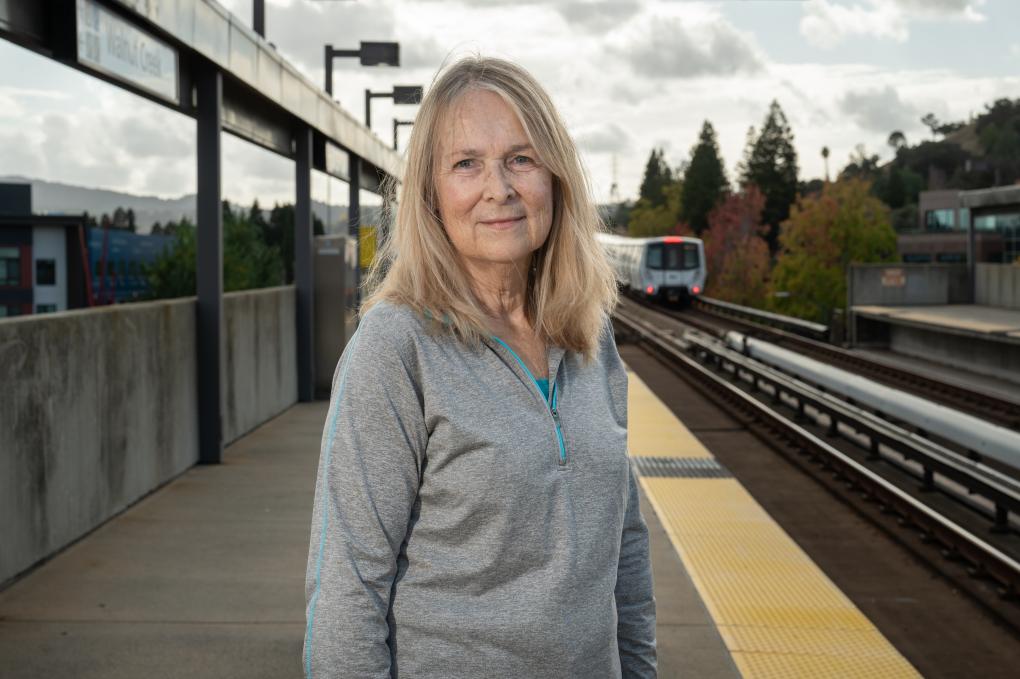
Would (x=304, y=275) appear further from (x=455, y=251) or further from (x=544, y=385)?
(x=544, y=385)

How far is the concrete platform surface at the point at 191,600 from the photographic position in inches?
205

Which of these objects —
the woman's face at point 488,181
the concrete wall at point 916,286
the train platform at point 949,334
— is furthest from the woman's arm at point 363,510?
the concrete wall at point 916,286

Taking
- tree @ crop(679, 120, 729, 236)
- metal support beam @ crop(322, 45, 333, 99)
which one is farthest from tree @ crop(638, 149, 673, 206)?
metal support beam @ crop(322, 45, 333, 99)

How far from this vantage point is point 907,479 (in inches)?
457

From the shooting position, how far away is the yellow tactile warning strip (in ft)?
18.5

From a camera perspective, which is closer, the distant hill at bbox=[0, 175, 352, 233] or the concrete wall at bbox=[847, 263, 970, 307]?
the distant hill at bbox=[0, 175, 352, 233]

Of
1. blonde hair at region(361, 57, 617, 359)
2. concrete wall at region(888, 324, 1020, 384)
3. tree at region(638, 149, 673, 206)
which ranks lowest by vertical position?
concrete wall at region(888, 324, 1020, 384)

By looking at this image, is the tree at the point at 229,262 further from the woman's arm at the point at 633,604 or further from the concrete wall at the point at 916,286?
the concrete wall at the point at 916,286

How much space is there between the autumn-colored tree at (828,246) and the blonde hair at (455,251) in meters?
52.9

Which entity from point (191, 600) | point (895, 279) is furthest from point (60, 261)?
point (895, 279)

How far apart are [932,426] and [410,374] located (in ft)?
36.8

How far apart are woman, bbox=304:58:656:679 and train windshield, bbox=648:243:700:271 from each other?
43.6 m

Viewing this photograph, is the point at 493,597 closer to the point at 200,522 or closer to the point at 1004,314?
the point at 200,522

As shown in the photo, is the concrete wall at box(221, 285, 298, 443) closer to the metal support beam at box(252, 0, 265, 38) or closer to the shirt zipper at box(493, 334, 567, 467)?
the metal support beam at box(252, 0, 265, 38)
